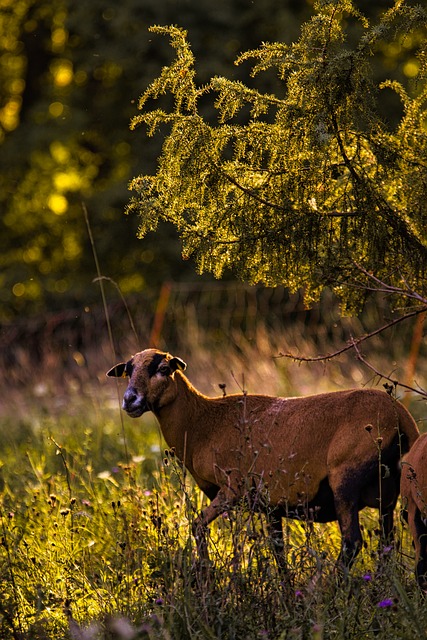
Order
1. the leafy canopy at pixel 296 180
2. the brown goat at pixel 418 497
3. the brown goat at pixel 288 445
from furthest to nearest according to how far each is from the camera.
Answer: the leafy canopy at pixel 296 180
the brown goat at pixel 288 445
the brown goat at pixel 418 497

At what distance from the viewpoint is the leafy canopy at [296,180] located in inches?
228

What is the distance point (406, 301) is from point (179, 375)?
1460mm

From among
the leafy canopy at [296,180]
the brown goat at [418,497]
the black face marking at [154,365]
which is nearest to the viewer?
the brown goat at [418,497]

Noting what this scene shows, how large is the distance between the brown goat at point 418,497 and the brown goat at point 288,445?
0.11 m

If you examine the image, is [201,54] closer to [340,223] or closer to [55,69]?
[55,69]

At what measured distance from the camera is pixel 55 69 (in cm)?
2455

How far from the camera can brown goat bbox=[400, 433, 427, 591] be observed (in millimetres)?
5125

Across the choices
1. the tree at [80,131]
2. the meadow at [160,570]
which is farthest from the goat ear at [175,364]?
the tree at [80,131]

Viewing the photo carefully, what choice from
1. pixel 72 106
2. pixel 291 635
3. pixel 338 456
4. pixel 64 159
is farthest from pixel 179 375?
pixel 64 159

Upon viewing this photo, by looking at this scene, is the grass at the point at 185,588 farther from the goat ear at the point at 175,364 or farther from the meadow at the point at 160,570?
the goat ear at the point at 175,364

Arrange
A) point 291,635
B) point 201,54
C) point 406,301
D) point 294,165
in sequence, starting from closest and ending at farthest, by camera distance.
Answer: point 291,635, point 294,165, point 406,301, point 201,54

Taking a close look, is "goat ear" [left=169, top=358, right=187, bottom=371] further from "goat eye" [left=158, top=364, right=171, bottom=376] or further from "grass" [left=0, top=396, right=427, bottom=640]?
"grass" [left=0, top=396, right=427, bottom=640]

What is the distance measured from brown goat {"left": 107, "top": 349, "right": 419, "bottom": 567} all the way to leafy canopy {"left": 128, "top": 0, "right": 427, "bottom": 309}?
74 centimetres

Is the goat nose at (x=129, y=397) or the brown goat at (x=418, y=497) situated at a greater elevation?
the goat nose at (x=129, y=397)
